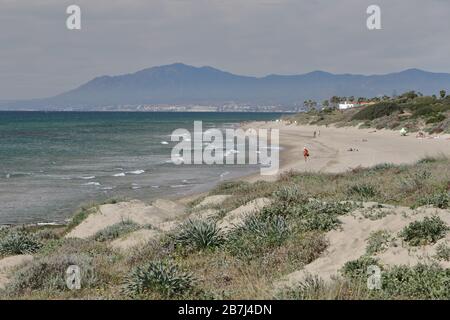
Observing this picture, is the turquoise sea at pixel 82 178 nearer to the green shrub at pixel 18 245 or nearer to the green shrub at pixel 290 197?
the green shrub at pixel 18 245

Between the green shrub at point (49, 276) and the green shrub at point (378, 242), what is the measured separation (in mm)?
4851

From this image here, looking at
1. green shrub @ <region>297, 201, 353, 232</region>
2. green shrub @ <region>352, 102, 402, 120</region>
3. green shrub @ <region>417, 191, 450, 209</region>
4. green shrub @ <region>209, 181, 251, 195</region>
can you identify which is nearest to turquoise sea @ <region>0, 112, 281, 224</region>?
green shrub @ <region>209, 181, 251, 195</region>

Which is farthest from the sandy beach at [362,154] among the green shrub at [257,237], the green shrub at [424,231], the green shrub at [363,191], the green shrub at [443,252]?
the green shrub at [443,252]

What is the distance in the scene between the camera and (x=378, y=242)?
9.23 m

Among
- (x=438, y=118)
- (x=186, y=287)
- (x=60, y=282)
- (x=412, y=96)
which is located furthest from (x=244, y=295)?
(x=412, y=96)

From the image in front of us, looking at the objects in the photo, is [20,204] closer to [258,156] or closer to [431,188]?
[431,188]

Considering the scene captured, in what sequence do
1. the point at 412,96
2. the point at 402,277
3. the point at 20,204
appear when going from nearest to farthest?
the point at 402,277 < the point at 20,204 < the point at 412,96

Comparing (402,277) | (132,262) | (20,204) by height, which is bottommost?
(20,204)

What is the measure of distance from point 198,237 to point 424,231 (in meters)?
4.50

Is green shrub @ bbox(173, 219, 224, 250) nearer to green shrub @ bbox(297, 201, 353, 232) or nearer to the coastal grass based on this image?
the coastal grass

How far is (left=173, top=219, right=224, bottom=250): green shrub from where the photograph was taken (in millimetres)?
10820

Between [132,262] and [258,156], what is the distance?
3930cm

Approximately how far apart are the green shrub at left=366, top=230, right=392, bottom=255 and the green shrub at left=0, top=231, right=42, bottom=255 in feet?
29.9

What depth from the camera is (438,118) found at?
5991 cm
